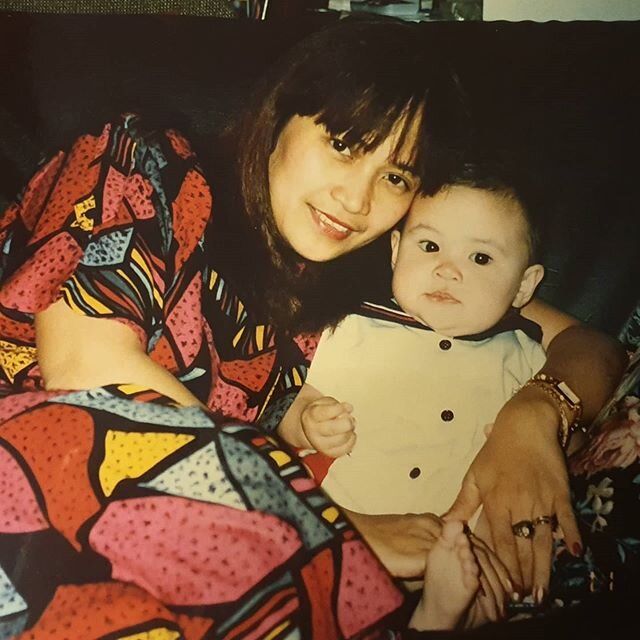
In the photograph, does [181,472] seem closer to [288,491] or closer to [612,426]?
[288,491]

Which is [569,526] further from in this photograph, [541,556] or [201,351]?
[201,351]

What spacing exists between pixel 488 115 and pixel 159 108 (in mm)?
336

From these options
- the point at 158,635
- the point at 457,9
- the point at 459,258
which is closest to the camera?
the point at 158,635

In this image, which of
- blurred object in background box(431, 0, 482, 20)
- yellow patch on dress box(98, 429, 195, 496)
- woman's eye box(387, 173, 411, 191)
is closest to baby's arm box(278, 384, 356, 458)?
yellow patch on dress box(98, 429, 195, 496)

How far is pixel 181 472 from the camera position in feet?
2.03

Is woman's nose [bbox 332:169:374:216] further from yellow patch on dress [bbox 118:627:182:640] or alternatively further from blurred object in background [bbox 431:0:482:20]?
yellow patch on dress [bbox 118:627:182:640]

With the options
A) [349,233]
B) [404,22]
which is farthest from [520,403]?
[404,22]

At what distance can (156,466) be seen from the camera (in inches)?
24.3

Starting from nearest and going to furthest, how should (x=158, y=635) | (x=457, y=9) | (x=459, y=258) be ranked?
(x=158, y=635) → (x=459, y=258) → (x=457, y=9)

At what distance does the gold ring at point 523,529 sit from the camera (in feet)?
2.24

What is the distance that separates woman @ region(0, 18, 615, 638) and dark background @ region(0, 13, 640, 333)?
0.03m

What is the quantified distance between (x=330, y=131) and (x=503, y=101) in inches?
7.2

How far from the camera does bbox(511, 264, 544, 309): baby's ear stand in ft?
2.35

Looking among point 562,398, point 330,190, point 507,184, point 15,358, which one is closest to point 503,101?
point 507,184
